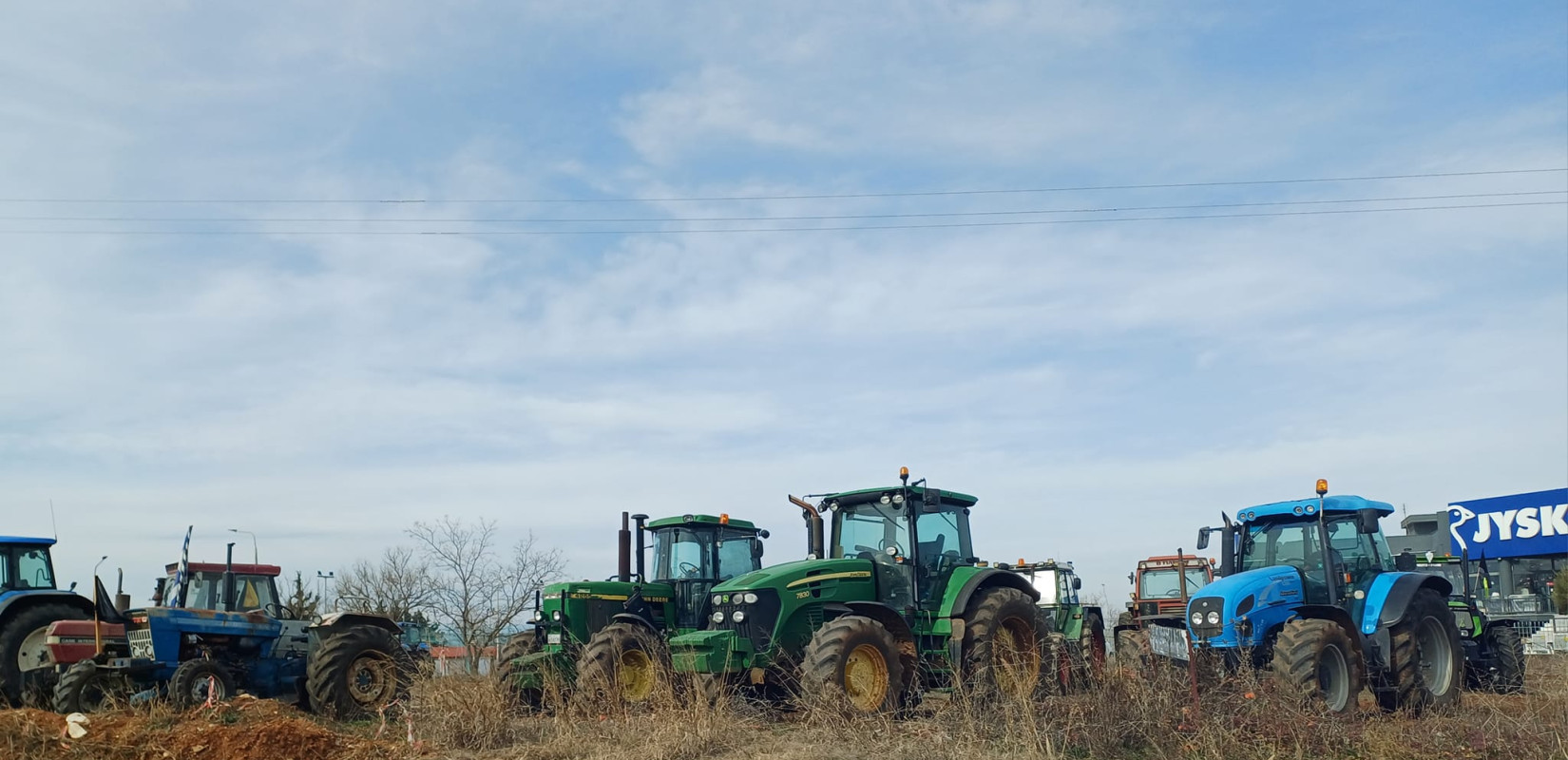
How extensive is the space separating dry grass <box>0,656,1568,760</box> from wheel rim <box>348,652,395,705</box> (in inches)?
138

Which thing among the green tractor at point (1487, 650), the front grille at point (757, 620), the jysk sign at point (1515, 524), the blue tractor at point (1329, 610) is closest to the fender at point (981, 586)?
the front grille at point (757, 620)

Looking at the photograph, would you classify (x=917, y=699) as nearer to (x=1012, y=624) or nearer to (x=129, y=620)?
(x=1012, y=624)

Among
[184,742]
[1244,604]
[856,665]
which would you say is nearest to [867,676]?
[856,665]

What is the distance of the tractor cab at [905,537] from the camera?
45.1ft

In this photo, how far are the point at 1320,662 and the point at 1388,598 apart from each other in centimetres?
166

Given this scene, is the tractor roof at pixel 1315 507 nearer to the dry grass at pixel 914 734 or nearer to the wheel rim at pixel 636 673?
the dry grass at pixel 914 734

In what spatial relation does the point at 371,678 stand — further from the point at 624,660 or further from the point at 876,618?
the point at 876,618

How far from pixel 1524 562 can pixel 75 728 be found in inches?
1444

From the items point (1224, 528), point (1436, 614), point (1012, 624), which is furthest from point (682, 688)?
point (1436, 614)

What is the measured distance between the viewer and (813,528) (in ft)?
46.9

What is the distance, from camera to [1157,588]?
24312mm

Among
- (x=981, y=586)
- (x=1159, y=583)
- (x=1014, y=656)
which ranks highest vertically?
(x=981, y=586)

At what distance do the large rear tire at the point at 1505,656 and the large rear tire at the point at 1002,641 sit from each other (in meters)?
6.22

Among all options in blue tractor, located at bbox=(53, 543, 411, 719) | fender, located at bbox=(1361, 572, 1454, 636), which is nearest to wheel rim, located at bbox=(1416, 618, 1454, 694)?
fender, located at bbox=(1361, 572, 1454, 636)
